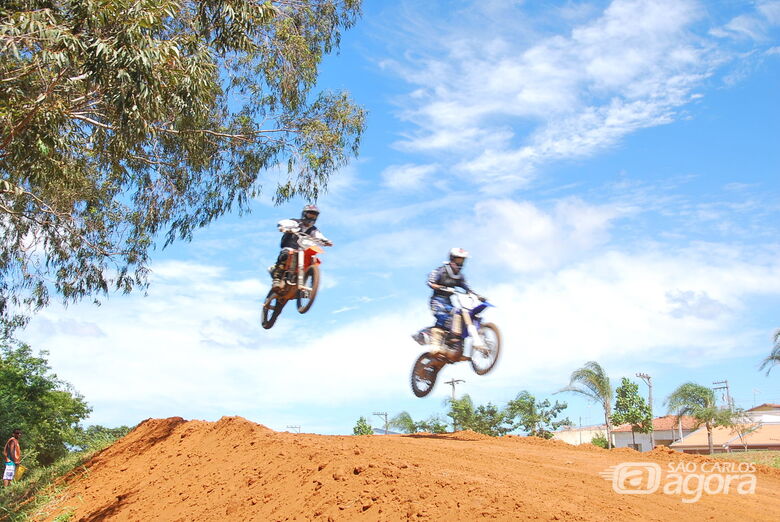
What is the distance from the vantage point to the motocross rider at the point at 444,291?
11.0 metres

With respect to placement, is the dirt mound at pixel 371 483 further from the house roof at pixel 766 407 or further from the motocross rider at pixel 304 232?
the house roof at pixel 766 407

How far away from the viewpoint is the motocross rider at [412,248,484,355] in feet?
36.2

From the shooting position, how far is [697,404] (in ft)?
120

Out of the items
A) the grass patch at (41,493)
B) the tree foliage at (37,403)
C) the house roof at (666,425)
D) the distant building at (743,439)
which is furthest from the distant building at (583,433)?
the grass patch at (41,493)

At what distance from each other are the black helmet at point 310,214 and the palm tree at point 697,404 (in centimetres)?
3058

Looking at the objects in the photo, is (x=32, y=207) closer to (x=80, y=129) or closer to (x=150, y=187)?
(x=150, y=187)

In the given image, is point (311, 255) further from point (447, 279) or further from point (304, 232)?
point (447, 279)

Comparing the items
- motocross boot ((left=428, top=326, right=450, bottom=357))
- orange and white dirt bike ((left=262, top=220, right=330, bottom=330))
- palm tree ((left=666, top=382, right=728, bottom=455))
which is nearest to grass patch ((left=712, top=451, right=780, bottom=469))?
motocross boot ((left=428, top=326, right=450, bottom=357))

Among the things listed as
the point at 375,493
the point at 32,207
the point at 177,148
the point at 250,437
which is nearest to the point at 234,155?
the point at 177,148

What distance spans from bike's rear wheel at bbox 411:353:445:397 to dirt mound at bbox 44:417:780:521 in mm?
991

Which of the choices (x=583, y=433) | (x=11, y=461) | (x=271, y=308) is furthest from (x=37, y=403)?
(x=583, y=433)

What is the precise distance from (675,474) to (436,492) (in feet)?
12.5

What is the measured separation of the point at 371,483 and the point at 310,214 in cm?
473

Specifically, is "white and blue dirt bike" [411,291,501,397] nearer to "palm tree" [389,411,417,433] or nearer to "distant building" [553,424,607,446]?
"palm tree" [389,411,417,433]
